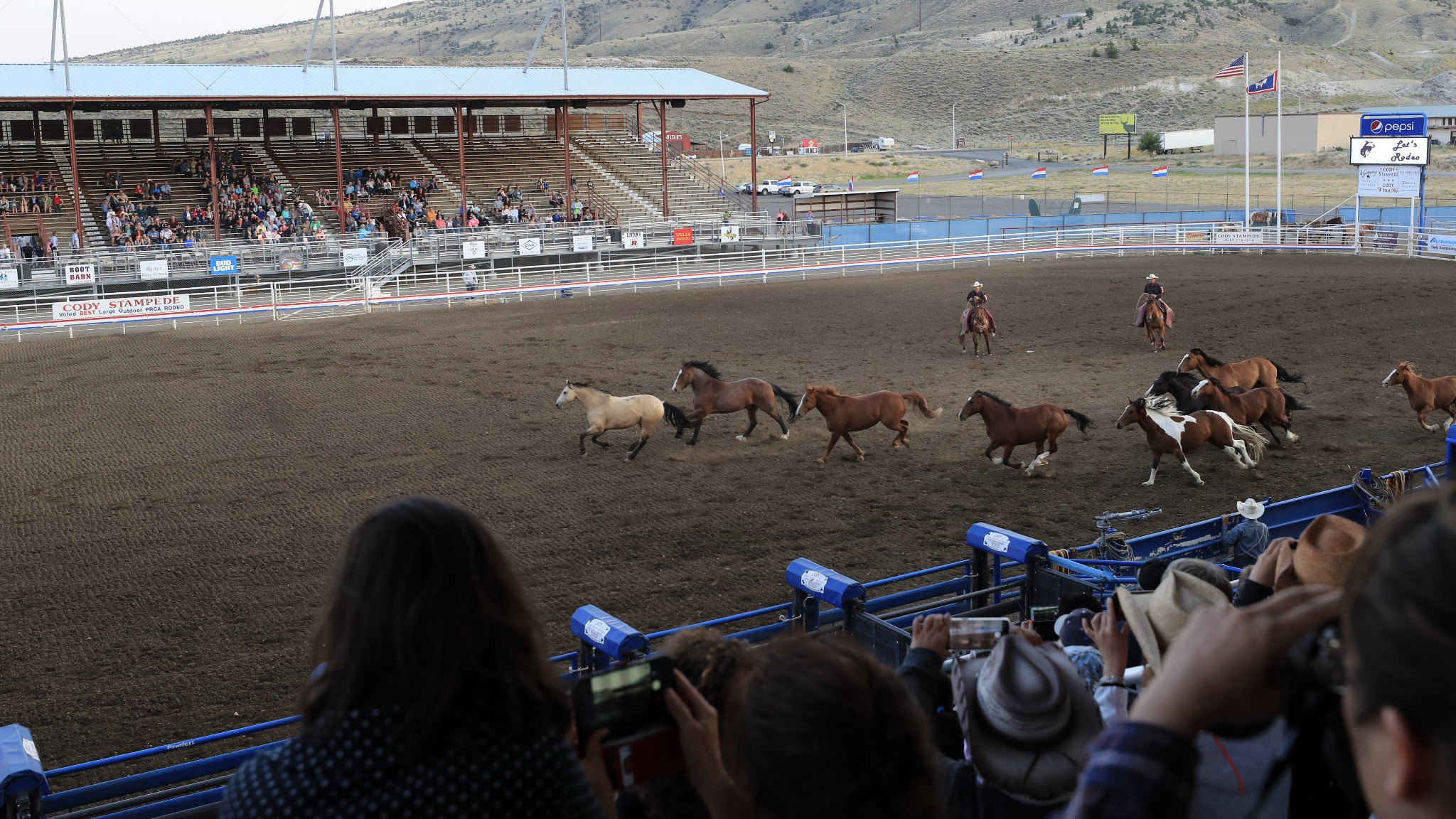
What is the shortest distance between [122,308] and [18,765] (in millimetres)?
25363

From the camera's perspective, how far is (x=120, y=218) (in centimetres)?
3544

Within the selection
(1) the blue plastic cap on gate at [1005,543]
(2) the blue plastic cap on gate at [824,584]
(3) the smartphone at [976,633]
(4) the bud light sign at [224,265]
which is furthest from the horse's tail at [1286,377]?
(4) the bud light sign at [224,265]

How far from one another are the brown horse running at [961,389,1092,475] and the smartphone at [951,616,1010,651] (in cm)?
946

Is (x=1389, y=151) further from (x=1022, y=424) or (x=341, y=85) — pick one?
(x=341, y=85)

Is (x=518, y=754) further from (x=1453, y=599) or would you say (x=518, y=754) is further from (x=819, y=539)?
(x=819, y=539)

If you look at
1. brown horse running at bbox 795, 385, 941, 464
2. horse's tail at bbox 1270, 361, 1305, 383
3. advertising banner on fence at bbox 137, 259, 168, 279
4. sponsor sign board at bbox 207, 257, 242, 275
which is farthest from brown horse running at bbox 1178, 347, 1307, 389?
advertising banner on fence at bbox 137, 259, 168, 279

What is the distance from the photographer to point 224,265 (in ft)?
106

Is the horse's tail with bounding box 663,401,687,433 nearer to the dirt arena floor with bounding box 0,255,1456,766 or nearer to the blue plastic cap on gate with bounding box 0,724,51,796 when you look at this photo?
the dirt arena floor with bounding box 0,255,1456,766

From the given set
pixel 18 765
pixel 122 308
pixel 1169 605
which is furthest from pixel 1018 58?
pixel 1169 605

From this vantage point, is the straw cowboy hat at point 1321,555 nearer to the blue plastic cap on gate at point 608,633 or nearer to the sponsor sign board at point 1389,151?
the blue plastic cap on gate at point 608,633

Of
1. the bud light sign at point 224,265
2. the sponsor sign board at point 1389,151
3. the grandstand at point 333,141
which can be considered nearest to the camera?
the bud light sign at point 224,265

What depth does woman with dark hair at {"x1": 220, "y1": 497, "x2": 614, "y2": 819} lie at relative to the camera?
5.77 feet

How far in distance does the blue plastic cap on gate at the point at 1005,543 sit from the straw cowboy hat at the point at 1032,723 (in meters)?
3.64

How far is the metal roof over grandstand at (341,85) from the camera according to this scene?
3603 cm
